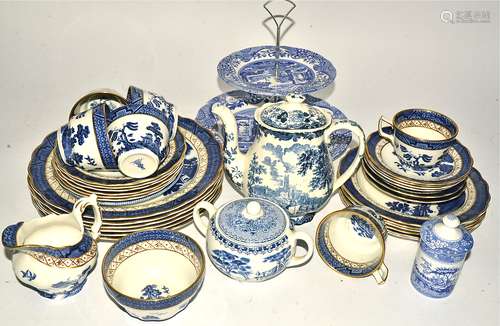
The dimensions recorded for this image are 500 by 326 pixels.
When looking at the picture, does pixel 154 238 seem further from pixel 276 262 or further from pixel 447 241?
pixel 447 241

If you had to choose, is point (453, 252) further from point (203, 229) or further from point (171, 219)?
point (171, 219)

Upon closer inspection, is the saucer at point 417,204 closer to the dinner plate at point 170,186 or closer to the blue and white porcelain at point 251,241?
the blue and white porcelain at point 251,241

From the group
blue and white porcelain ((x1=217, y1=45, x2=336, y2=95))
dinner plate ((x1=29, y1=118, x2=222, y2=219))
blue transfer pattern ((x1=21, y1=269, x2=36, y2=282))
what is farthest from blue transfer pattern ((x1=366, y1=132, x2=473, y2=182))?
blue transfer pattern ((x1=21, y1=269, x2=36, y2=282))

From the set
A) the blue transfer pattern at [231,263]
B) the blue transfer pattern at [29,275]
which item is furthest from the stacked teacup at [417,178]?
the blue transfer pattern at [29,275]

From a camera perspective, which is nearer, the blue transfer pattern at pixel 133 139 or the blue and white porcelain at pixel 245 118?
the blue transfer pattern at pixel 133 139

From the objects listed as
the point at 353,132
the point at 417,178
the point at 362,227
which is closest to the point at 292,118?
the point at 353,132

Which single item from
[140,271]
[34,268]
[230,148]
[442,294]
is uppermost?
[230,148]

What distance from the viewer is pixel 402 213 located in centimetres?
211

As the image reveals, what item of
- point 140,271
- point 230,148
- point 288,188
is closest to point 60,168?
point 140,271

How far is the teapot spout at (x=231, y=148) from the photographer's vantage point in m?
1.97

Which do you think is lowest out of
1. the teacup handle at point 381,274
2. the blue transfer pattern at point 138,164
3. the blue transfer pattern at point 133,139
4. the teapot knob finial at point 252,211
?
the teacup handle at point 381,274

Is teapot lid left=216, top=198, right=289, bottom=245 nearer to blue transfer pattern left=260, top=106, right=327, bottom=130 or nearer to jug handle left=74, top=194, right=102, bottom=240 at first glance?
blue transfer pattern left=260, top=106, right=327, bottom=130

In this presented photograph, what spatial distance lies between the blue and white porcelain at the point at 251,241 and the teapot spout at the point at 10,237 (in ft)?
1.84

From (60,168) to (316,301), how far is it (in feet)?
3.07
